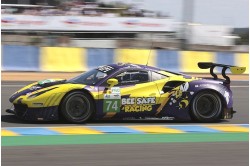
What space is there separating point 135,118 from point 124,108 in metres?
0.28

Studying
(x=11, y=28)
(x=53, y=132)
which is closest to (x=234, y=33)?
(x=11, y=28)

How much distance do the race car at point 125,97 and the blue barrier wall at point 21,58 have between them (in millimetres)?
10746

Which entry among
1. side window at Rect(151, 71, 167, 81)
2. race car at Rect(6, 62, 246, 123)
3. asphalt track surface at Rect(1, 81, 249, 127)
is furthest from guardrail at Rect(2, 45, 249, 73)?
side window at Rect(151, 71, 167, 81)

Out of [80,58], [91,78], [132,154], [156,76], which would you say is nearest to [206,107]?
[156,76]

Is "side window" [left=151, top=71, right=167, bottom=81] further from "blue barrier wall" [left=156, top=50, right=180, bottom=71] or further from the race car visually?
"blue barrier wall" [left=156, top=50, right=180, bottom=71]

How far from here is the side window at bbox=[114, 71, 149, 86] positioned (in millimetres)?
8946

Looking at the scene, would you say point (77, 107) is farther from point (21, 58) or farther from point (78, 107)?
point (21, 58)

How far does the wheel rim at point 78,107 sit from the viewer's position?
866cm

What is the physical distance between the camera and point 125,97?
8.86m

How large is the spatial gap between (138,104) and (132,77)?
0.47 metres

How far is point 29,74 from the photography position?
63.6 feet

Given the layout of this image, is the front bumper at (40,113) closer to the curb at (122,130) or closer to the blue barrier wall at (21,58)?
the curb at (122,130)

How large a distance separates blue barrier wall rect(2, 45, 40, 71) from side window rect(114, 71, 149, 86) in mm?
11159

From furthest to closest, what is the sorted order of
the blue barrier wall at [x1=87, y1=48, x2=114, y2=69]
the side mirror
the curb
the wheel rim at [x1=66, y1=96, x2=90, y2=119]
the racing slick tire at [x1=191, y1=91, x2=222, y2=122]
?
the blue barrier wall at [x1=87, y1=48, x2=114, y2=69] < the racing slick tire at [x1=191, y1=91, x2=222, y2=122] < the side mirror < the wheel rim at [x1=66, y1=96, x2=90, y2=119] < the curb
